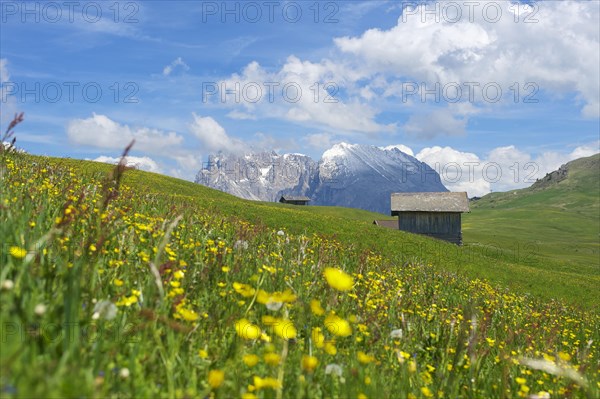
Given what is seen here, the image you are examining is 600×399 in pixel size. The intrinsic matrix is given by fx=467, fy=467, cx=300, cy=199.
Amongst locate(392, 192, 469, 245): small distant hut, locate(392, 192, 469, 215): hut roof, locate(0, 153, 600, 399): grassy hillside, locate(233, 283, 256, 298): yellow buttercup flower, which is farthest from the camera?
locate(392, 192, 469, 215): hut roof

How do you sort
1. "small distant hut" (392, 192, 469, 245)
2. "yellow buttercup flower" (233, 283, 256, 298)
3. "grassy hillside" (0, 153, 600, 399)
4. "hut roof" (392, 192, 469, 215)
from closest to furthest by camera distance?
1. "grassy hillside" (0, 153, 600, 399)
2. "yellow buttercup flower" (233, 283, 256, 298)
3. "small distant hut" (392, 192, 469, 245)
4. "hut roof" (392, 192, 469, 215)

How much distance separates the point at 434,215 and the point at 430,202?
2162mm

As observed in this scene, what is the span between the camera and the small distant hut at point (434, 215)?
218 ft

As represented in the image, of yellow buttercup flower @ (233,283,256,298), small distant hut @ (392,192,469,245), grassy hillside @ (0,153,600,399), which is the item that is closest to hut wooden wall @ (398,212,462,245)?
small distant hut @ (392,192,469,245)

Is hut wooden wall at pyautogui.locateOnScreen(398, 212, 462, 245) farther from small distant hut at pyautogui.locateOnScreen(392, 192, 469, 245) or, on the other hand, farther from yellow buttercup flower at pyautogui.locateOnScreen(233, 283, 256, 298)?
yellow buttercup flower at pyautogui.locateOnScreen(233, 283, 256, 298)

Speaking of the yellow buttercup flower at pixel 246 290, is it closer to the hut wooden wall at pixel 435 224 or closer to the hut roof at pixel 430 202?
the hut roof at pixel 430 202

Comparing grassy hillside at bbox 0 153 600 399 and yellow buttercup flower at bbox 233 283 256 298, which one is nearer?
grassy hillside at bbox 0 153 600 399

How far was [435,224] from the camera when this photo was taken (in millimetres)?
67000

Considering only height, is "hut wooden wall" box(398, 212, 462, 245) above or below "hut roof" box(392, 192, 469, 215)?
below

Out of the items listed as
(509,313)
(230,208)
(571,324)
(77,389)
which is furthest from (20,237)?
(230,208)

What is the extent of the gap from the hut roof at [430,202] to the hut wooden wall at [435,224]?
98cm

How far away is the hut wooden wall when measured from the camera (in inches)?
2616

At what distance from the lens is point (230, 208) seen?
3506 centimetres

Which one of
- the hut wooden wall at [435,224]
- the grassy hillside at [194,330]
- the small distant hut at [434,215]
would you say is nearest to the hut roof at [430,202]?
the small distant hut at [434,215]
